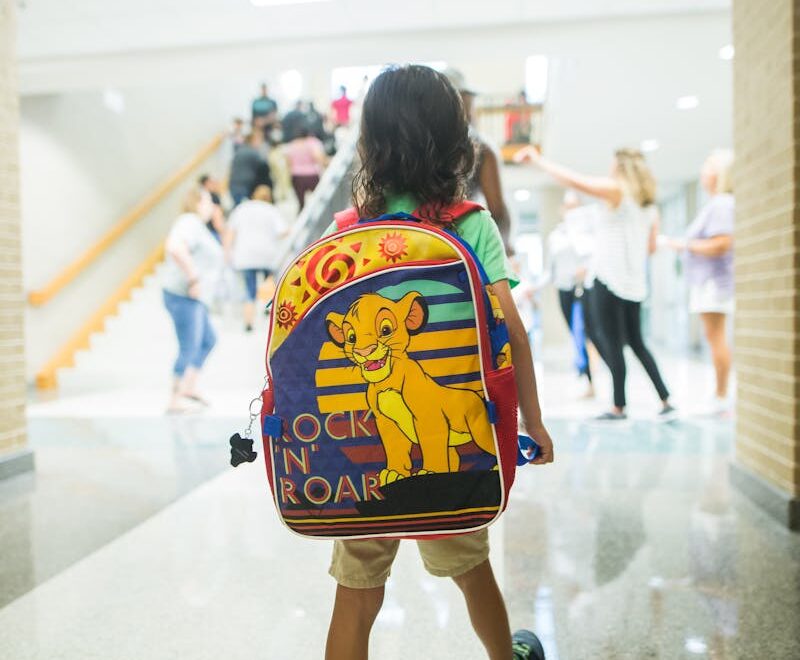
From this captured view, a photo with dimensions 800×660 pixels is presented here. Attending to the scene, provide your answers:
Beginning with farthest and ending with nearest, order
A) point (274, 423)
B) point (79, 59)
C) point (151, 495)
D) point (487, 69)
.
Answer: point (487, 69)
point (79, 59)
point (151, 495)
point (274, 423)

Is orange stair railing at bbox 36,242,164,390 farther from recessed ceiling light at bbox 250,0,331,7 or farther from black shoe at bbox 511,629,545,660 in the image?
black shoe at bbox 511,629,545,660

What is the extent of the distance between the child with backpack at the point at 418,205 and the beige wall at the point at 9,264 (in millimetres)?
2860

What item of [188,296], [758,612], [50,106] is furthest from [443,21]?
[758,612]

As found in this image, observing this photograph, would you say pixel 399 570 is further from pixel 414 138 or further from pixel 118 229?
pixel 118 229

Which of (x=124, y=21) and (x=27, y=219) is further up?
(x=124, y=21)

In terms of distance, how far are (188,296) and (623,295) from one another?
2938mm

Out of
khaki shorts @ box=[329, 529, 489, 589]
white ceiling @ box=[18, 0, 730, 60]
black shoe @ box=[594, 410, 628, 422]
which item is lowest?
black shoe @ box=[594, 410, 628, 422]

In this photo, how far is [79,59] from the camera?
715 centimetres

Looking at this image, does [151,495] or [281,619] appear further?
[151,495]

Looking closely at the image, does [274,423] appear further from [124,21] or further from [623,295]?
[124,21]

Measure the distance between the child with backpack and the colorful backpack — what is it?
0.27ft

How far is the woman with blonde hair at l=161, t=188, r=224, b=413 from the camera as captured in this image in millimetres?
5207

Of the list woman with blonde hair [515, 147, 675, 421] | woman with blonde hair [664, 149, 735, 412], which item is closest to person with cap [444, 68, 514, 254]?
woman with blonde hair [515, 147, 675, 421]

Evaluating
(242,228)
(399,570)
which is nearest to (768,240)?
(399,570)
